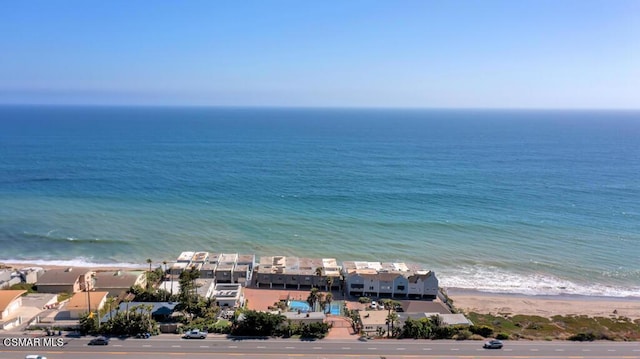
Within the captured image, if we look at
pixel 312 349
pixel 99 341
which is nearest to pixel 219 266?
pixel 99 341

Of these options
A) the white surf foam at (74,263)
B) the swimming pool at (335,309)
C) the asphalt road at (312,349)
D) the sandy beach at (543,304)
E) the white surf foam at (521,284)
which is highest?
the asphalt road at (312,349)

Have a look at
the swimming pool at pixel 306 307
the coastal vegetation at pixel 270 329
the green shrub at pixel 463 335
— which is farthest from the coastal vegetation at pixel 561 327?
the coastal vegetation at pixel 270 329

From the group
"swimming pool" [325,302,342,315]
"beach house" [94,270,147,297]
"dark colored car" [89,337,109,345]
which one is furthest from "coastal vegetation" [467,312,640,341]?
"beach house" [94,270,147,297]

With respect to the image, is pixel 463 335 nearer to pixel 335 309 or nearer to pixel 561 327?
pixel 561 327

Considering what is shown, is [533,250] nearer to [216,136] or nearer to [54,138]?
[216,136]

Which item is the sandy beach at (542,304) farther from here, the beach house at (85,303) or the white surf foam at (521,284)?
the beach house at (85,303)

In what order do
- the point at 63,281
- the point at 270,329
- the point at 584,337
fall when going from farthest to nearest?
the point at 63,281, the point at 584,337, the point at 270,329
